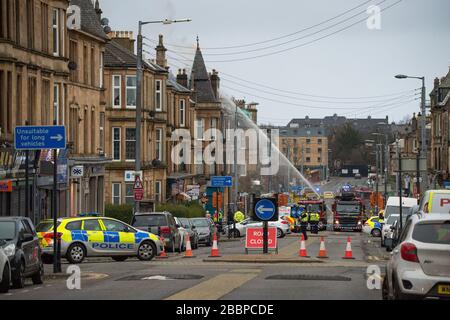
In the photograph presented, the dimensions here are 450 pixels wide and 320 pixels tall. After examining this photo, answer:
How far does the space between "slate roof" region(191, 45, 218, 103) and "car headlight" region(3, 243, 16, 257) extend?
75664 millimetres

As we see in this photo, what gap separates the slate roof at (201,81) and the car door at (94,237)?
64.4 m

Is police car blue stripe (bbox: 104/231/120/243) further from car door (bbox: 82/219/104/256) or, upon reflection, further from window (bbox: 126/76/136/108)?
window (bbox: 126/76/136/108)

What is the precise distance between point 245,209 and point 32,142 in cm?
7739

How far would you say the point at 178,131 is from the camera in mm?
86562

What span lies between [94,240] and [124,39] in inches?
1765

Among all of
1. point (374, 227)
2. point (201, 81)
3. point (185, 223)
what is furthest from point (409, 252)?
point (201, 81)

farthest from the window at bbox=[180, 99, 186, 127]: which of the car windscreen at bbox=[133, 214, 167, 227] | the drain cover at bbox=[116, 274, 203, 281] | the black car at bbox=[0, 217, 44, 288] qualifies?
the drain cover at bbox=[116, 274, 203, 281]

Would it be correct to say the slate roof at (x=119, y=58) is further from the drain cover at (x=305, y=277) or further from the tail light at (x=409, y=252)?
the tail light at (x=409, y=252)

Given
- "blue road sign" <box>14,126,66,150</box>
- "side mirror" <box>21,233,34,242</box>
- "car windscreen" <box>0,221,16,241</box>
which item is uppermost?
"blue road sign" <box>14,126,66,150</box>

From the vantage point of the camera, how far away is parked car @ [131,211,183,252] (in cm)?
3988

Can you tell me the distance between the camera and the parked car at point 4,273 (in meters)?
21.4

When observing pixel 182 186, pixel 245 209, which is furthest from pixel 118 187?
pixel 245 209

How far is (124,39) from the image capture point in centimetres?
7762
